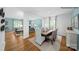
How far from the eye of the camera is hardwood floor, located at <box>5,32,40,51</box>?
1.97 meters

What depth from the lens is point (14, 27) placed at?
200cm

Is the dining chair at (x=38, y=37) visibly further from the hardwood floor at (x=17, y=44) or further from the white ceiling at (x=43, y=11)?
the white ceiling at (x=43, y=11)

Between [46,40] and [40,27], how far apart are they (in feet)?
0.82

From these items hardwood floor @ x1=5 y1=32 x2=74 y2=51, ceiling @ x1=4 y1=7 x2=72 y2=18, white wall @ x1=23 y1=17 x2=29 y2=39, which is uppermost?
ceiling @ x1=4 y1=7 x2=72 y2=18

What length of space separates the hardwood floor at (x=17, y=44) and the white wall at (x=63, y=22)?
1.69 feet

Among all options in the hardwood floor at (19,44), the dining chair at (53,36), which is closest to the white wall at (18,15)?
the hardwood floor at (19,44)

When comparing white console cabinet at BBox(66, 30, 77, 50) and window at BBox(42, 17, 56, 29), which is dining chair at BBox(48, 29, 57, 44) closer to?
window at BBox(42, 17, 56, 29)

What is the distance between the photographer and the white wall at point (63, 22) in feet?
6.42

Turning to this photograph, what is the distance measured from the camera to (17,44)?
1982 mm

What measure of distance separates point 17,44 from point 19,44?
0.03m

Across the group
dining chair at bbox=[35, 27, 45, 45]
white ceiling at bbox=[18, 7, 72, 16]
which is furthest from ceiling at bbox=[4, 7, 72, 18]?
dining chair at bbox=[35, 27, 45, 45]

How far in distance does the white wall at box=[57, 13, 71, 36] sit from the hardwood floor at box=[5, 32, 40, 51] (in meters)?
0.51
